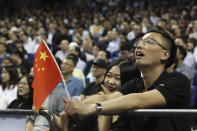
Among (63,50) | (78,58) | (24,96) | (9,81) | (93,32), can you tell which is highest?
(93,32)

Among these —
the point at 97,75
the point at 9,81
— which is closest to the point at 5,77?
the point at 9,81

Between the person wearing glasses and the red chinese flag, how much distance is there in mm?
309

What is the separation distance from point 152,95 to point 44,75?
2.43 feet

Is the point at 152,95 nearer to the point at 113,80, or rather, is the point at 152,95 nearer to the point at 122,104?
the point at 122,104

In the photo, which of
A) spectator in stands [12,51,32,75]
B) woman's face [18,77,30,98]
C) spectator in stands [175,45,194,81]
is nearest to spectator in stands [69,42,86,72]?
spectator in stands [12,51,32,75]

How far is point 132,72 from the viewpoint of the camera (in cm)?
358

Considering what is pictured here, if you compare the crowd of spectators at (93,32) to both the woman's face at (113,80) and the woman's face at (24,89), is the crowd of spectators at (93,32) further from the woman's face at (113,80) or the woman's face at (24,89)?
→ the woman's face at (113,80)

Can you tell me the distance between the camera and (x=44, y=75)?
260cm

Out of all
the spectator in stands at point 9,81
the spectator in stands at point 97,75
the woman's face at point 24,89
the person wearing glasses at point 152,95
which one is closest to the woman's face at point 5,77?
the spectator in stands at point 9,81

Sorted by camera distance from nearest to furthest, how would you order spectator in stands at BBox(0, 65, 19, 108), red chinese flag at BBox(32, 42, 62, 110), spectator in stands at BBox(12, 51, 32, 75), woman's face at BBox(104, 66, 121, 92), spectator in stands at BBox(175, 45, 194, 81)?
1. red chinese flag at BBox(32, 42, 62, 110)
2. woman's face at BBox(104, 66, 121, 92)
3. spectator in stands at BBox(0, 65, 19, 108)
4. spectator in stands at BBox(175, 45, 194, 81)
5. spectator in stands at BBox(12, 51, 32, 75)

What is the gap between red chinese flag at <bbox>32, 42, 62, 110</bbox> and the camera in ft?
8.45

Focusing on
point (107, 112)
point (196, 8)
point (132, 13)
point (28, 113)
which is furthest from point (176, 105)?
point (132, 13)

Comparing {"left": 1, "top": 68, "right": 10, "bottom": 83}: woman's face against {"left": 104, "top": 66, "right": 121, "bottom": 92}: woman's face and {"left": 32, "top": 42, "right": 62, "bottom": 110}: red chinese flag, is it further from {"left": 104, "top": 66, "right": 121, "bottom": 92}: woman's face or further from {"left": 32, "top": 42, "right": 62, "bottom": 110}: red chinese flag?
{"left": 32, "top": 42, "right": 62, "bottom": 110}: red chinese flag

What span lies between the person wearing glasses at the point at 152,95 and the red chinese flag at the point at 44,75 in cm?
31
